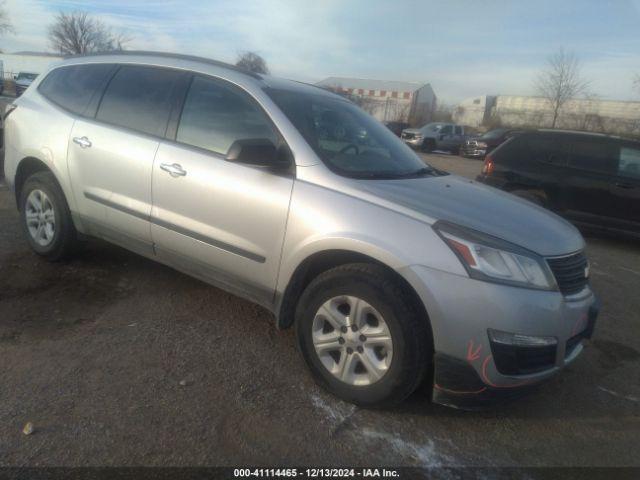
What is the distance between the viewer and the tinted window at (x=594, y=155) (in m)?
7.27

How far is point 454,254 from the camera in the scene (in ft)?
7.97

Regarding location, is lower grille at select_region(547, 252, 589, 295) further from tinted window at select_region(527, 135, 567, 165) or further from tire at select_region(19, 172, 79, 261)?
tinted window at select_region(527, 135, 567, 165)

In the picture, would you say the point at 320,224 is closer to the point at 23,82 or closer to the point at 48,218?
the point at 48,218

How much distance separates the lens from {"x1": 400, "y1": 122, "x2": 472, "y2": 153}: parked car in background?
24.2m

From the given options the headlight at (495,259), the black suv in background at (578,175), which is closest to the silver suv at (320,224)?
the headlight at (495,259)

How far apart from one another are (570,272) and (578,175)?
534 centimetres

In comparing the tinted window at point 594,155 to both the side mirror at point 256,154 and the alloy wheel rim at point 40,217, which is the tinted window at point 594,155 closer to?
the side mirror at point 256,154

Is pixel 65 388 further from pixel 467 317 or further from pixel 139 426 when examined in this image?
pixel 467 317

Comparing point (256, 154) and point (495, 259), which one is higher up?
point (256, 154)

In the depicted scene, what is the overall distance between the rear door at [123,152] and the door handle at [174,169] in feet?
0.55

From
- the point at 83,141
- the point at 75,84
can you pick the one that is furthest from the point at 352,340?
the point at 75,84

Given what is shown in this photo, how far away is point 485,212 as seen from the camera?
286 cm

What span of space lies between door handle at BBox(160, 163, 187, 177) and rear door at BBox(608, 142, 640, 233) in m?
6.44

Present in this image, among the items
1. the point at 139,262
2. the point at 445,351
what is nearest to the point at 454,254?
the point at 445,351
